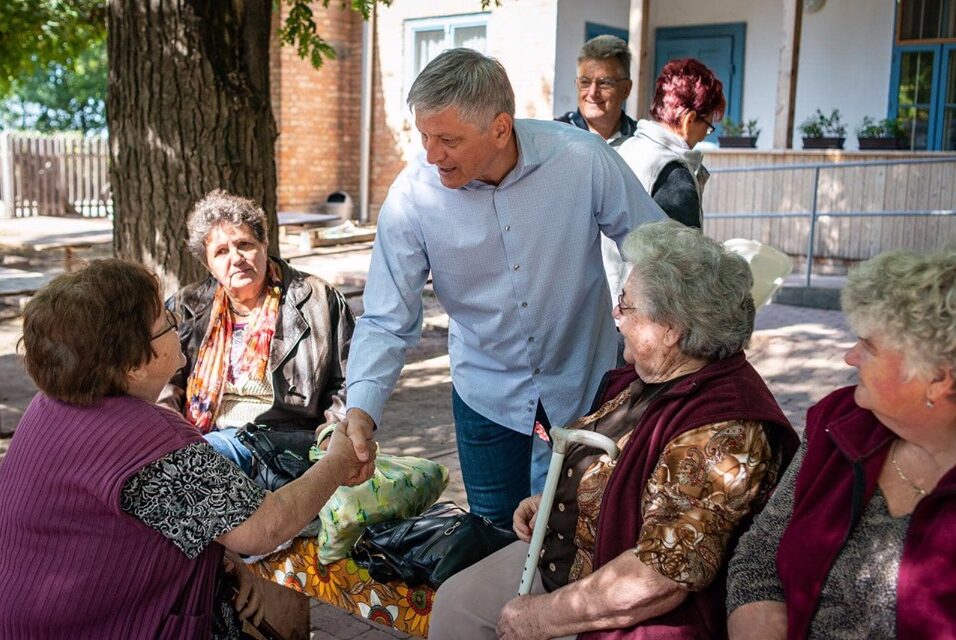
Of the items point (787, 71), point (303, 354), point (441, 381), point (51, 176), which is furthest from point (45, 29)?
point (51, 176)

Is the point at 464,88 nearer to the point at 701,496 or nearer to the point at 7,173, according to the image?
the point at 701,496

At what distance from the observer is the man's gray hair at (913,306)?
195cm

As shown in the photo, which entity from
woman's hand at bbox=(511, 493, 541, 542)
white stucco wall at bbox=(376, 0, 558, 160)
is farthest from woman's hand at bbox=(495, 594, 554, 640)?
white stucco wall at bbox=(376, 0, 558, 160)

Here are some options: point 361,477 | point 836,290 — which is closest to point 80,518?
point 361,477

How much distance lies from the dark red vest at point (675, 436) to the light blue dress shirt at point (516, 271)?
2.55 ft

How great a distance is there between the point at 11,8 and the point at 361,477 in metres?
7.08

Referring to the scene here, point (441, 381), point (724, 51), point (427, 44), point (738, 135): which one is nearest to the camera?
point (441, 381)

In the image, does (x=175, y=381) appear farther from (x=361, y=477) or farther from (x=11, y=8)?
(x=11, y=8)

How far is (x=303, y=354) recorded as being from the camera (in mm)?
3861

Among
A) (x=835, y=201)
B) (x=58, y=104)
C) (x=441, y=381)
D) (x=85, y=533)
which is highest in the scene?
(x=58, y=104)

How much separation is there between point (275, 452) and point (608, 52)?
2123 millimetres

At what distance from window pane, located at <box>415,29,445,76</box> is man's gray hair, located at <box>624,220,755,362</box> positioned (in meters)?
14.3

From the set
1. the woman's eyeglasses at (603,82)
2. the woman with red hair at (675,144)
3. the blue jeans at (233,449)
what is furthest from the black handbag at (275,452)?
the woman's eyeglasses at (603,82)

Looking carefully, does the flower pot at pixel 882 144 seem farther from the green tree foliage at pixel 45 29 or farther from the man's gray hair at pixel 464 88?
the man's gray hair at pixel 464 88
